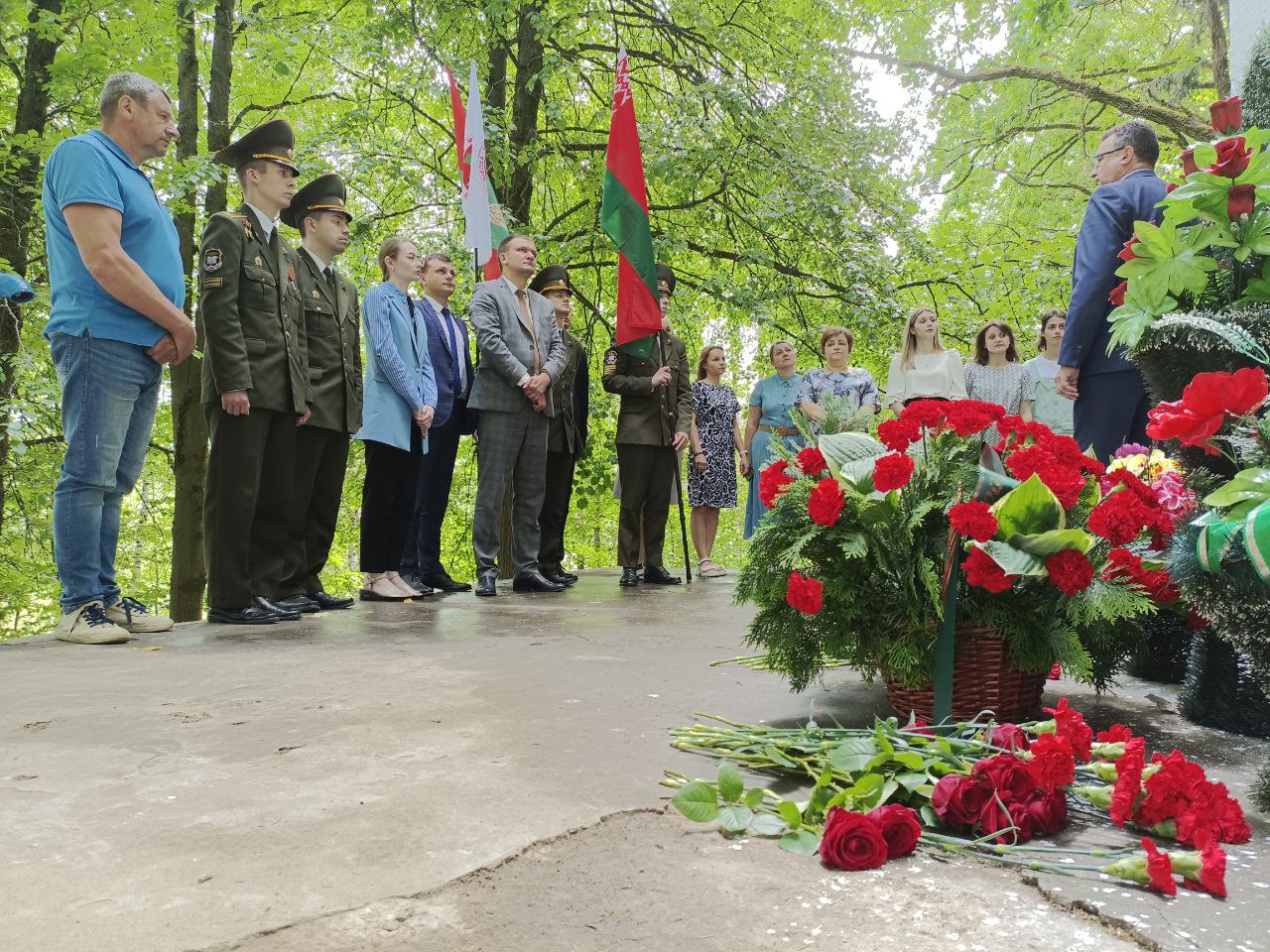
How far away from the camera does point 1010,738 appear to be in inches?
84.4

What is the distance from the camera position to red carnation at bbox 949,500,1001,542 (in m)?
2.44

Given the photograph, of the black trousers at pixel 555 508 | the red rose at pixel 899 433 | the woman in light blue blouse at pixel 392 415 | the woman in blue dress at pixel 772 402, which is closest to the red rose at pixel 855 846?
the red rose at pixel 899 433

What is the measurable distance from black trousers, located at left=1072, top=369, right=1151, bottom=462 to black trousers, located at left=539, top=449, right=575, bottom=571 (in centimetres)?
364

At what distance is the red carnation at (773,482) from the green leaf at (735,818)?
1074mm

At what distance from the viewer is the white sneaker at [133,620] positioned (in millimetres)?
4469

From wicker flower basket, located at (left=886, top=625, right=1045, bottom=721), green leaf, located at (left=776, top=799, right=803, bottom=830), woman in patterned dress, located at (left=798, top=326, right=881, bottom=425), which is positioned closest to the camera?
green leaf, located at (left=776, top=799, right=803, bottom=830)

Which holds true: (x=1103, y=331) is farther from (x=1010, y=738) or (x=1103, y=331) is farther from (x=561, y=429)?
(x=561, y=429)

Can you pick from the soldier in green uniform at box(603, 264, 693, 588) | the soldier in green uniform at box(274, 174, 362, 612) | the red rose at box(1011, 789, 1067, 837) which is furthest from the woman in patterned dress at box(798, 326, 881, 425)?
the red rose at box(1011, 789, 1067, 837)

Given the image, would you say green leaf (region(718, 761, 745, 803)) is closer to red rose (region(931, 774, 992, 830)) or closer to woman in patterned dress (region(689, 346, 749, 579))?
red rose (region(931, 774, 992, 830))

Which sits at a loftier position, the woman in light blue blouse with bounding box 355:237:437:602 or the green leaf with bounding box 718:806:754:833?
the woman in light blue blouse with bounding box 355:237:437:602

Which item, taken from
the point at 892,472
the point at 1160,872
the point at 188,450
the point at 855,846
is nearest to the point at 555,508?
the point at 188,450

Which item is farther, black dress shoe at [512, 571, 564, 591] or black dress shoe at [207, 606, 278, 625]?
black dress shoe at [512, 571, 564, 591]

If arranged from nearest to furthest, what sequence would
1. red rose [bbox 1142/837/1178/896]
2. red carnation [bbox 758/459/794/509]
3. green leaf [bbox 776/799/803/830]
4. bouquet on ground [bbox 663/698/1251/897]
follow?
red rose [bbox 1142/837/1178/896] → bouquet on ground [bbox 663/698/1251/897] → green leaf [bbox 776/799/803/830] → red carnation [bbox 758/459/794/509]

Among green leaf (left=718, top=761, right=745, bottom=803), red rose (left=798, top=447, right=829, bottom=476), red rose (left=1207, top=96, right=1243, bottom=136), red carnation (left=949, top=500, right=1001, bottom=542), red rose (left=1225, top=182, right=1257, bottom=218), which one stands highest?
red rose (left=1207, top=96, right=1243, bottom=136)
